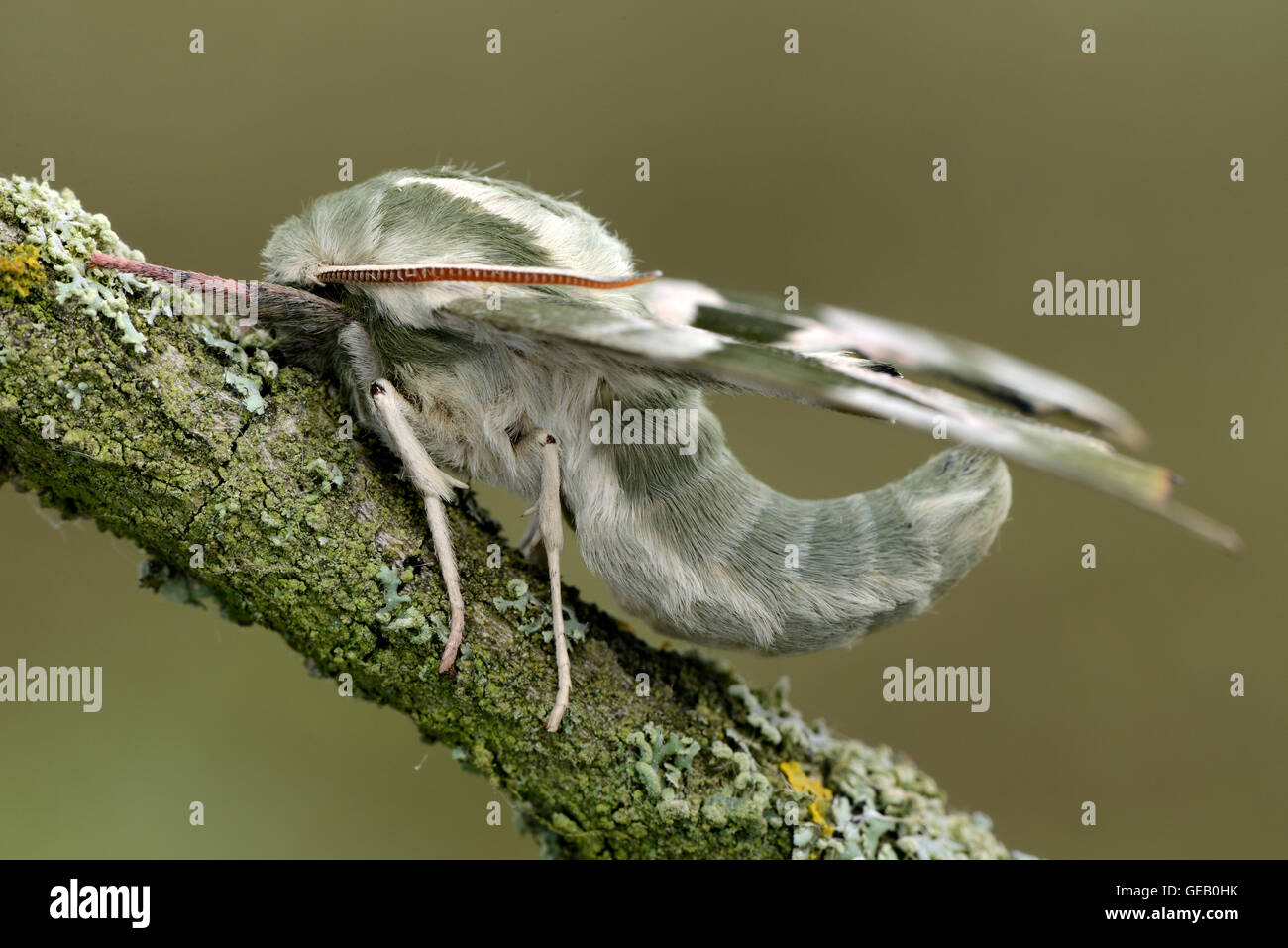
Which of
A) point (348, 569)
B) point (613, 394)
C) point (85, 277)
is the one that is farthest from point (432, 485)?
point (85, 277)

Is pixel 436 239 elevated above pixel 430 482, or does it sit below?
above

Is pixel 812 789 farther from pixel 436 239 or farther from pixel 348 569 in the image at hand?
pixel 436 239

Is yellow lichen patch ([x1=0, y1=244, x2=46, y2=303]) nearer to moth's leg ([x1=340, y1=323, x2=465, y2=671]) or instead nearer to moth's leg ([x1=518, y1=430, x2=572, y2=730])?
moth's leg ([x1=340, y1=323, x2=465, y2=671])

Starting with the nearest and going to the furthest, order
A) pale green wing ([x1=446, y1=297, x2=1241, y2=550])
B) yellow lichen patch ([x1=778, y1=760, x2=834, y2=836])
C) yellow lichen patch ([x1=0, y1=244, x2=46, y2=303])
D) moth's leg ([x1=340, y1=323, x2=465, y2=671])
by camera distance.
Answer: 1. pale green wing ([x1=446, y1=297, x2=1241, y2=550])
2. yellow lichen patch ([x1=0, y1=244, x2=46, y2=303])
3. moth's leg ([x1=340, y1=323, x2=465, y2=671])
4. yellow lichen patch ([x1=778, y1=760, x2=834, y2=836])

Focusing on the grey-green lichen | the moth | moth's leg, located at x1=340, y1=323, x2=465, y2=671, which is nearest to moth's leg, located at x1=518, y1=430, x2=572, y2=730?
the moth

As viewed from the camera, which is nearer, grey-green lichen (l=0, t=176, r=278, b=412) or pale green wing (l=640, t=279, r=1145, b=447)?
grey-green lichen (l=0, t=176, r=278, b=412)
